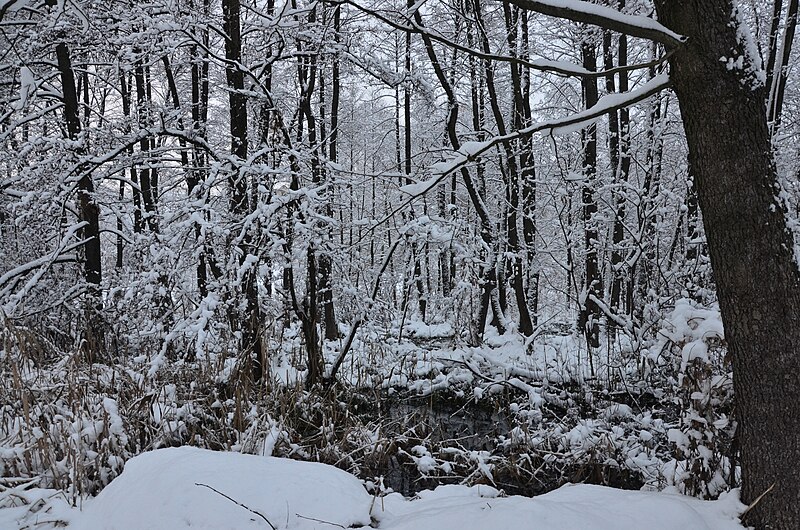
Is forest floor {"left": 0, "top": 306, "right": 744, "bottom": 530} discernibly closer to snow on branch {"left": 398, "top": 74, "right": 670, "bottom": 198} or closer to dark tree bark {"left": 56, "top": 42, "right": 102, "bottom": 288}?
snow on branch {"left": 398, "top": 74, "right": 670, "bottom": 198}

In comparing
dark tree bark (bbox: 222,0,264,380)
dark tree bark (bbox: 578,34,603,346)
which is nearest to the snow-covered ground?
dark tree bark (bbox: 222,0,264,380)

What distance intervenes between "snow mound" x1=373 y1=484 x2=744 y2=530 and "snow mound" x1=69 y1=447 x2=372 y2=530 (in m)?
0.24

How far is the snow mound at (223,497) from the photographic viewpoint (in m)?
2.08

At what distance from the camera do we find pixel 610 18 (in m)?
2.02

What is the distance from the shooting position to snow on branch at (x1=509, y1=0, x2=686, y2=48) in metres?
2.01

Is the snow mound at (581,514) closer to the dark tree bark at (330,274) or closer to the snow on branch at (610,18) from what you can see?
the snow on branch at (610,18)

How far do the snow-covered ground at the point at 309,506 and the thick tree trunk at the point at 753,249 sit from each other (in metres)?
0.28

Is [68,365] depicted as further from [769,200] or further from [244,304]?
[769,200]

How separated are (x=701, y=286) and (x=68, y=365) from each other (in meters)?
6.75

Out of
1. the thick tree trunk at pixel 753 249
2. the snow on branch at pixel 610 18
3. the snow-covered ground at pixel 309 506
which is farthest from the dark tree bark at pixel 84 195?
the thick tree trunk at pixel 753 249

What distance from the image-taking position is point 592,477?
446 centimetres

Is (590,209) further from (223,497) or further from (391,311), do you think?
(223,497)

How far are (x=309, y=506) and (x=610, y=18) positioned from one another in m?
2.44

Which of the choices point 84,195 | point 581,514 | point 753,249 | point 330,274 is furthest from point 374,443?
point 84,195
